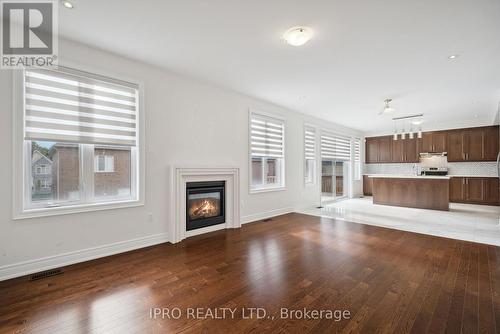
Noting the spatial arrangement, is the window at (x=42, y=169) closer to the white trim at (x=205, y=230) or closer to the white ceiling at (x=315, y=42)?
the white ceiling at (x=315, y=42)

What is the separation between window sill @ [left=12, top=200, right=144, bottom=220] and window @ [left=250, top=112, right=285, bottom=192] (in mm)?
2553

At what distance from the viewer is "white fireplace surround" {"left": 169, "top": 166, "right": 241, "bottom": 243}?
3633 mm

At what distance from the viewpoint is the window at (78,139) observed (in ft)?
8.68

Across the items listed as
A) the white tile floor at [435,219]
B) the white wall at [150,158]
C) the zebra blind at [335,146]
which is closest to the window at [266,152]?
the white wall at [150,158]

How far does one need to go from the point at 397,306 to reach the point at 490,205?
776 cm

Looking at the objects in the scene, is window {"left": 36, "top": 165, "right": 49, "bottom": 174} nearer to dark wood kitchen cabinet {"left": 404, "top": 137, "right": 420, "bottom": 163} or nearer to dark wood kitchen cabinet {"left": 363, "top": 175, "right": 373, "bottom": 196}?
dark wood kitchen cabinet {"left": 363, "top": 175, "right": 373, "bottom": 196}

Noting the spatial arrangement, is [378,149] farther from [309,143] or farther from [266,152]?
[266,152]

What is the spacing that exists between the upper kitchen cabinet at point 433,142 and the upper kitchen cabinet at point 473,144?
17 centimetres

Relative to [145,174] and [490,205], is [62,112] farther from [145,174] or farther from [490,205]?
[490,205]

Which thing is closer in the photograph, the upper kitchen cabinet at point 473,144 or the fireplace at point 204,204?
the fireplace at point 204,204

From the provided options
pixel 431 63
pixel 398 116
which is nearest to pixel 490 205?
pixel 398 116

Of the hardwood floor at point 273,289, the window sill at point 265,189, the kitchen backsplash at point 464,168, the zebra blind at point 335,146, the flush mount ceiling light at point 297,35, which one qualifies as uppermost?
the flush mount ceiling light at point 297,35

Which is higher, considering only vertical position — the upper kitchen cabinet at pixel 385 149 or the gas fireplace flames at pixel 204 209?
the upper kitchen cabinet at pixel 385 149

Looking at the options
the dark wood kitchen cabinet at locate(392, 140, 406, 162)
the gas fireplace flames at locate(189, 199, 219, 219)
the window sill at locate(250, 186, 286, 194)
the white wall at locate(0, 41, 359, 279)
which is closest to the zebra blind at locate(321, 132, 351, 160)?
the dark wood kitchen cabinet at locate(392, 140, 406, 162)
